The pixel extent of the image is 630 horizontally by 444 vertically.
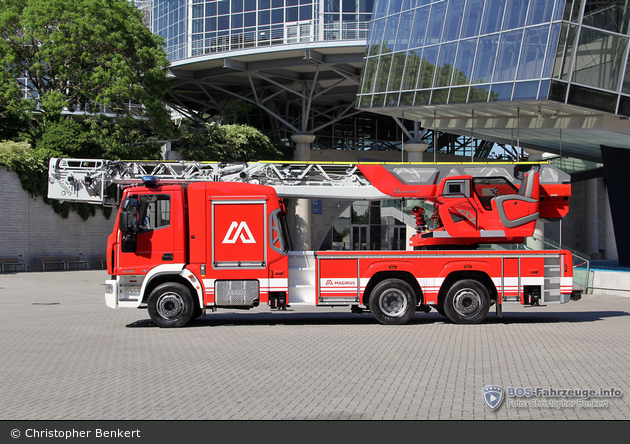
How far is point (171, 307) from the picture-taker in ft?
42.8

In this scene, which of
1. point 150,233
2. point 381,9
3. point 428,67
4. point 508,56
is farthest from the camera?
point 381,9

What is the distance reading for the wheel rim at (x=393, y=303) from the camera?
13.3m

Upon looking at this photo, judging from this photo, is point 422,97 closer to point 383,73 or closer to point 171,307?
point 383,73

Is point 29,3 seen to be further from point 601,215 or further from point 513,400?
point 601,215

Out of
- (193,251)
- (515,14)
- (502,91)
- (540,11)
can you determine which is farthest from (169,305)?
(515,14)

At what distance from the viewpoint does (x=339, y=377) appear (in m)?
8.30

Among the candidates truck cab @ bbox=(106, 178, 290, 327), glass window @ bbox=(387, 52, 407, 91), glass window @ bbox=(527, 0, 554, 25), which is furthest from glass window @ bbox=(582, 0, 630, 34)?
truck cab @ bbox=(106, 178, 290, 327)

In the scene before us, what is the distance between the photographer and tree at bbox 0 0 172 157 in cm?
3366

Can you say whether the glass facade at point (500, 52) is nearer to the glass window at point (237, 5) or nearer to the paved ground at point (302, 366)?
the paved ground at point (302, 366)

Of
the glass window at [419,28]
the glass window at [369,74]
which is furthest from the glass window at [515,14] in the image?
the glass window at [369,74]

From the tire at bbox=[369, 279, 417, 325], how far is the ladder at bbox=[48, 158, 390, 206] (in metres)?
2.30

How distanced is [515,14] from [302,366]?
19.4m

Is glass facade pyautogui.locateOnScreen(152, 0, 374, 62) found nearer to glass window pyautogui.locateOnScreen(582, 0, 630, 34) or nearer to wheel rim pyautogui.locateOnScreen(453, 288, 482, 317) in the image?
glass window pyautogui.locateOnScreen(582, 0, 630, 34)

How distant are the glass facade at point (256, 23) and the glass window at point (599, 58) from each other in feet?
63.6
